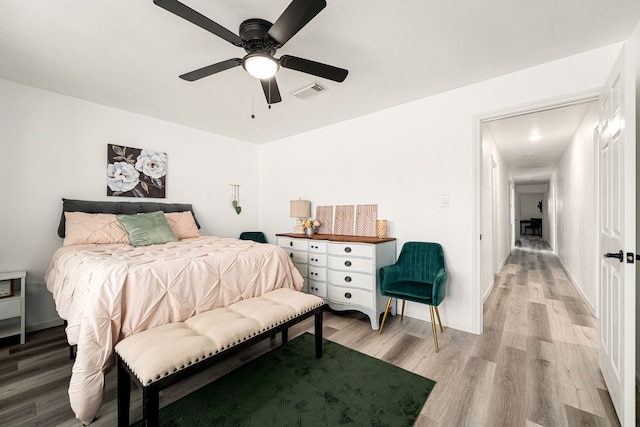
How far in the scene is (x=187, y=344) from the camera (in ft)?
4.62

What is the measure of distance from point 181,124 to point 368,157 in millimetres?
2735

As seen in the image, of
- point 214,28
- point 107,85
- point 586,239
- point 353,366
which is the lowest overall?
point 353,366

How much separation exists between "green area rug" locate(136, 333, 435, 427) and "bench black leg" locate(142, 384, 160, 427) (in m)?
0.35

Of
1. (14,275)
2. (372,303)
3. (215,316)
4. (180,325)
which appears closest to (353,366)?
(372,303)

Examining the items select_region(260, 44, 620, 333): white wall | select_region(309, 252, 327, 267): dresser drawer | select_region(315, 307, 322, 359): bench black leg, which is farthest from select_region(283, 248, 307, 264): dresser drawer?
select_region(315, 307, 322, 359): bench black leg

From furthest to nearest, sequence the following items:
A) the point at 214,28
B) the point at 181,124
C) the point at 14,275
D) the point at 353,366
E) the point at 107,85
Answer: the point at 181,124 < the point at 107,85 < the point at 14,275 < the point at 353,366 < the point at 214,28

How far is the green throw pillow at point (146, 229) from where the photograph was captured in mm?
2836

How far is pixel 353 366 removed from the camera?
2.07 m

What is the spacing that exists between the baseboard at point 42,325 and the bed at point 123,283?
0.67m

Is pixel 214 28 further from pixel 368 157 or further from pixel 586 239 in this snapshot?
pixel 586 239

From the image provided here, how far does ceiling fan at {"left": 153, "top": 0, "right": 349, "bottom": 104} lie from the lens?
4.58 feet

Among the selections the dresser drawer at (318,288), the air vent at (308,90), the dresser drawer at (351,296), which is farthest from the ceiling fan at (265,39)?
the dresser drawer at (318,288)

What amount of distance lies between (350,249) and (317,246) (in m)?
0.47

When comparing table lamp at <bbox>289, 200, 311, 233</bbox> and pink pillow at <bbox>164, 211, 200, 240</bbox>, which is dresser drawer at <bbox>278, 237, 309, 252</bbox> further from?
pink pillow at <bbox>164, 211, 200, 240</bbox>
